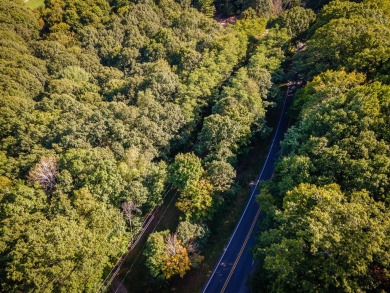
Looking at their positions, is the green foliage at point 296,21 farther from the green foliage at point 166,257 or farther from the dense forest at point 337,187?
the green foliage at point 166,257

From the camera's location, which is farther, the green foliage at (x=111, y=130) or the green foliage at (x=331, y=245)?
the green foliage at (x=111, y=130)

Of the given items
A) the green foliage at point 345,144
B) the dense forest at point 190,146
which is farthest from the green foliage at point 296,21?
the green foliage at point 345,144

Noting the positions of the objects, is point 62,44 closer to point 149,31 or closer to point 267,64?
point 149,31

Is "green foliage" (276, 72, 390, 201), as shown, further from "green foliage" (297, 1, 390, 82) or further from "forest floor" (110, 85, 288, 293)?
"green foliage" (297, 1, 390, 82)

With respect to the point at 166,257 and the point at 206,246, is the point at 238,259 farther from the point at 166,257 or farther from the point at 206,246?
the point at 166,257

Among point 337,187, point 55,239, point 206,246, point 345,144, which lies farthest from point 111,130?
point 345,144

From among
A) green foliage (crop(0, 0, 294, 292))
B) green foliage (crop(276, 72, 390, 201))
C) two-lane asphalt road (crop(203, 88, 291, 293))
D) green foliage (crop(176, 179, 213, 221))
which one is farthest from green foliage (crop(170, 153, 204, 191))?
green foliage (crop(276, 72, 390, 201))
